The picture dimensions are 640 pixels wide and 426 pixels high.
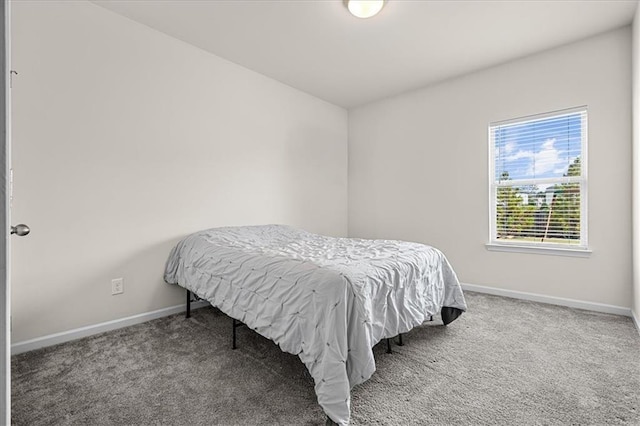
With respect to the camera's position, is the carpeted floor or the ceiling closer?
the carpeted floor

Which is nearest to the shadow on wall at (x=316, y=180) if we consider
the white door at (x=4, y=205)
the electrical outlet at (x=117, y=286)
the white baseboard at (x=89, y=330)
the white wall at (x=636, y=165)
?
the white baseboard at (x=89, y=330)

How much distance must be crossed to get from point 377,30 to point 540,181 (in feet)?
7.16

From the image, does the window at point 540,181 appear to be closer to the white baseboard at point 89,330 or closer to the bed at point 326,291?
the bed at point 326,291

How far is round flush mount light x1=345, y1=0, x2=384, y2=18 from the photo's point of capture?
215 cm

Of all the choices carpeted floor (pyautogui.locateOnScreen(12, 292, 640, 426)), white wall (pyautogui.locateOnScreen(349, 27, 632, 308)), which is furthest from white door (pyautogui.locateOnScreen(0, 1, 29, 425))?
white wall (pyautogui.locateOnScreen(349, 27, 632, 308))

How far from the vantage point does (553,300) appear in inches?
114

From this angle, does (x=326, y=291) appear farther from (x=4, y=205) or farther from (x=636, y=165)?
(x=636, y=165)

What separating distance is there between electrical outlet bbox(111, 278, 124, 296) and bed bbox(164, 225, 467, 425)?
330 mm

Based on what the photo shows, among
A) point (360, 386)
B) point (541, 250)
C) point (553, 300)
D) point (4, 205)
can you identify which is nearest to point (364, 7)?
point (4, 205)

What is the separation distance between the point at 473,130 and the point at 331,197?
195 centimetres

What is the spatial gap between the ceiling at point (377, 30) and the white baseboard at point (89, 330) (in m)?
2.42

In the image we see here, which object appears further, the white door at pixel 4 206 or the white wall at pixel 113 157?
the white wall at pixel 113 157

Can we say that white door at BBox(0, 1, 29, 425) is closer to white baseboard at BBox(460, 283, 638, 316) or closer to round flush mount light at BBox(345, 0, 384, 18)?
round flush mount light at BBox(345, 0, 384, 18)

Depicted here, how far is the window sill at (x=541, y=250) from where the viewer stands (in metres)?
2.78
